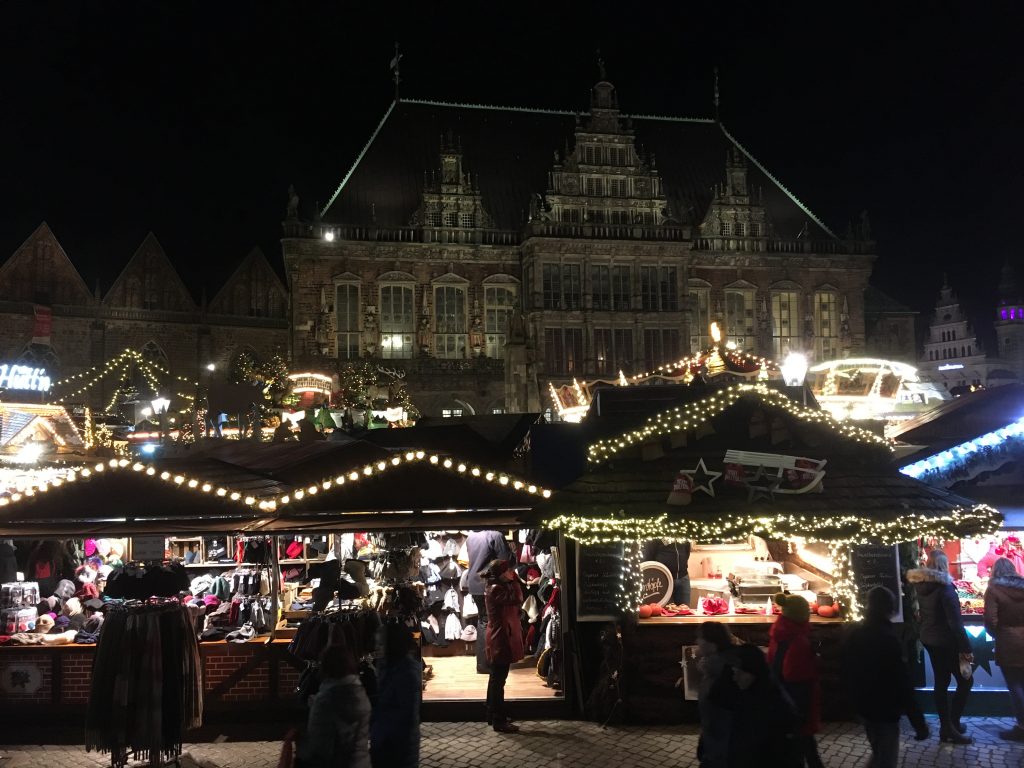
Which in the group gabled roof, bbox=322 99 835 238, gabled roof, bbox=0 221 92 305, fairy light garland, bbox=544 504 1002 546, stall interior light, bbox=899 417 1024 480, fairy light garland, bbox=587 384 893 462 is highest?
gabled roof, bbox=322 99 835 238

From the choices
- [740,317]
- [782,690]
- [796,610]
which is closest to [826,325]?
[740,317]

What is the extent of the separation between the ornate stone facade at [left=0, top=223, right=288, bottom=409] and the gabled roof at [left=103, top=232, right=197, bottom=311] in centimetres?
4

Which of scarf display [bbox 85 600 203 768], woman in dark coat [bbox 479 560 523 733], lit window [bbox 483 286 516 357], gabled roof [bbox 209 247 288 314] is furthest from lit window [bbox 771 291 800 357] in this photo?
scarf display [bbox 85 600 203 768]

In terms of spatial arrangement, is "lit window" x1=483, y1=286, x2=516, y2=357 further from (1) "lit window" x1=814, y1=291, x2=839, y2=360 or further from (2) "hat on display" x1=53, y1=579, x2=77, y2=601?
(2) "hat on display" x1=53, y1=579, x2=77, y2=601

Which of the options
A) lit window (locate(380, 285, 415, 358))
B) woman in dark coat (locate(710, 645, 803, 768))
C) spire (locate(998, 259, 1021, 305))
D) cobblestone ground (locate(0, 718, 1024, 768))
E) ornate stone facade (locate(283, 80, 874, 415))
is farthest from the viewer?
spire (locate(998, 259, 1021, 305))

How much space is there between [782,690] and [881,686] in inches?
43.9

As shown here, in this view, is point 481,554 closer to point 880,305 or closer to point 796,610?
point 796,610

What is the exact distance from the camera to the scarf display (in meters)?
6.57

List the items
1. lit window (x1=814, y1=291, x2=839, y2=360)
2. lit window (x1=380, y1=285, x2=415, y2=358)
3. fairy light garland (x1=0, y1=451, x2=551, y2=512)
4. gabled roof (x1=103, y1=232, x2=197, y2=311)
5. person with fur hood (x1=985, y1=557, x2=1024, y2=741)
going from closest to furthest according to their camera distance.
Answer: person with fur hood (x1=985, y1=557, x2=1024, y2=741) → fairy light garland (x1=0, y1=451, x2=551, y2=512) → lit window (x1=380, y1=285, x2=415, y2=358) → lit window (x1=814, y1=291, x2=839, y2=360) → gabled roof (x1=103, y1=232, x2=197, y2=311)

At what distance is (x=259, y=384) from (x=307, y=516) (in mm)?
11451

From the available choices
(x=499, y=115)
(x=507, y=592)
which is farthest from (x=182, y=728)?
(x=499, y=115)

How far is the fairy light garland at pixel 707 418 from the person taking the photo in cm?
859

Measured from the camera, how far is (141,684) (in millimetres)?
6656

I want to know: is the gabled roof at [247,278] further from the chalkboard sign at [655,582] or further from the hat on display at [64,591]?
the chalkboard sign at [655,582]
